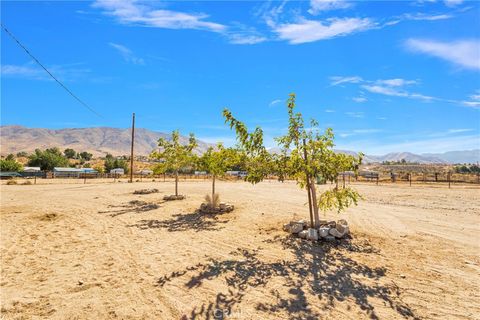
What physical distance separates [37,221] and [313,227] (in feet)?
39.5

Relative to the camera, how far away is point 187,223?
13281 millimetres

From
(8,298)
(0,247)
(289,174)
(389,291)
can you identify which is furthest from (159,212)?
(389,291)

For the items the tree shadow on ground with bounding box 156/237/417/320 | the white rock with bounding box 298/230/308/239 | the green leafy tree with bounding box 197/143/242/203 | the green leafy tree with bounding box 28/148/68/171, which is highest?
the green leafy tree with bounding box 28/148/68/171

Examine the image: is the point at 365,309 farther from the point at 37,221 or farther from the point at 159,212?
Answer: the point at 37,221

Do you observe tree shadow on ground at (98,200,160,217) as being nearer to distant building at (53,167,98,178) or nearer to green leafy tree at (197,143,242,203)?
green leafy tree at (197,143,242,203)

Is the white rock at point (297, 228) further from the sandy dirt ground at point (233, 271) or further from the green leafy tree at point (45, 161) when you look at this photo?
the green leafy tree at point (45, 161)

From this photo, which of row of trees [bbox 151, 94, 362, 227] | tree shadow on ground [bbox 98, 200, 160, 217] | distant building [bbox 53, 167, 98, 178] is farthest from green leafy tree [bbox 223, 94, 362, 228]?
distant building [bbox 53, 167, 98, 178]

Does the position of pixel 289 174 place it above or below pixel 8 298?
above

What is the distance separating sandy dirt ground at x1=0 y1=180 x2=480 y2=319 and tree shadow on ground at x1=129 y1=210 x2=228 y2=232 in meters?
0.13

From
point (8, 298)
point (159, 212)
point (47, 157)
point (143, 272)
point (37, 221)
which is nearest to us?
point (8, 298)

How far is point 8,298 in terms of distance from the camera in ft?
19.4

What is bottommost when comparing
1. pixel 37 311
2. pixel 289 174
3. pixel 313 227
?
pixel 37 311

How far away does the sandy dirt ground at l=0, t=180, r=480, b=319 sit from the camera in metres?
5.58

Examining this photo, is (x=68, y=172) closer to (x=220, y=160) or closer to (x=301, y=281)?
(x=220, y=160)
